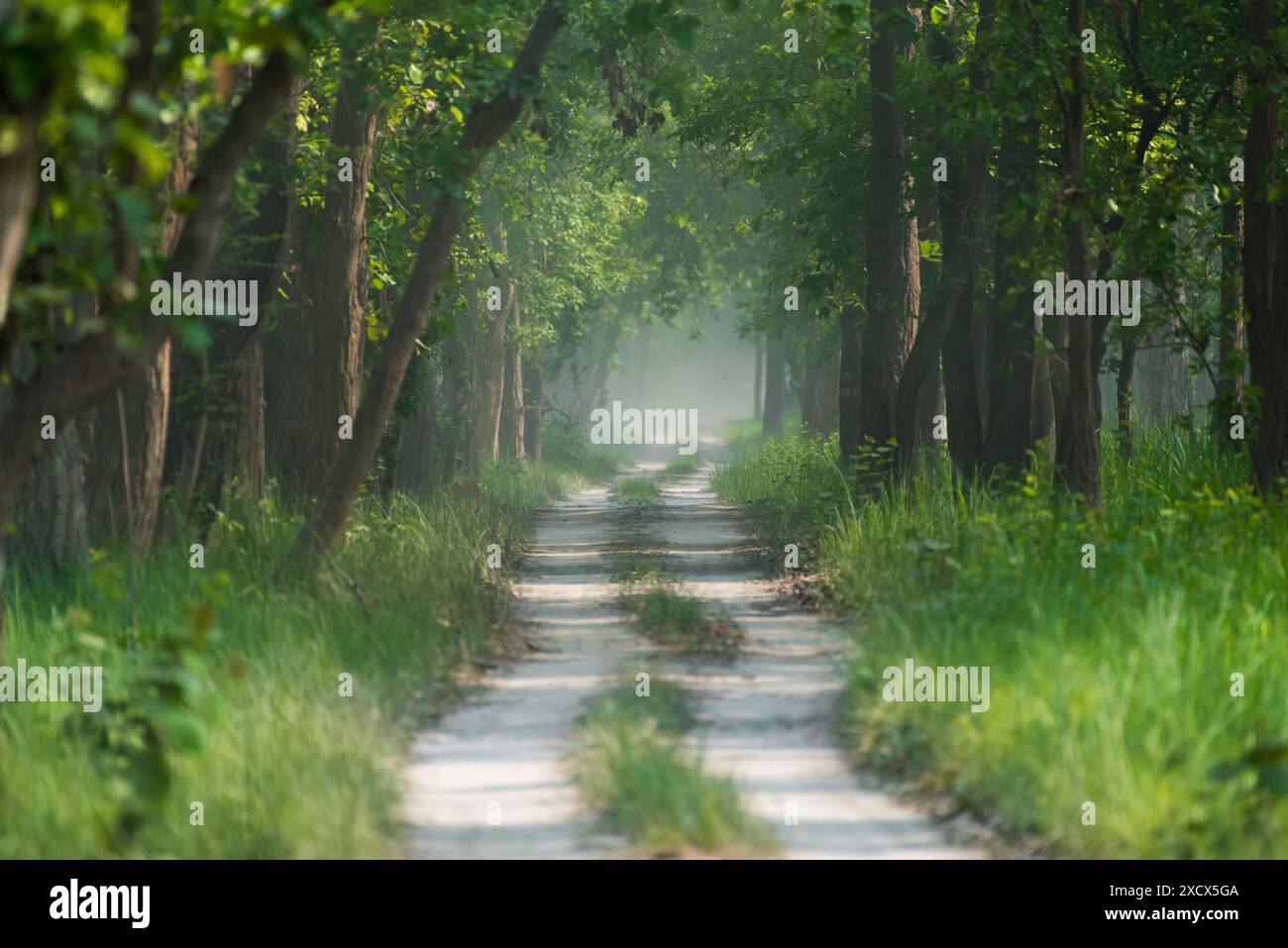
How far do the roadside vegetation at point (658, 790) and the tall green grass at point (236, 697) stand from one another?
2.97 ft

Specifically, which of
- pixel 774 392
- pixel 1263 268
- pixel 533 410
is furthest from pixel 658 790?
pixel 774 392

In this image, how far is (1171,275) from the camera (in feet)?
45.0

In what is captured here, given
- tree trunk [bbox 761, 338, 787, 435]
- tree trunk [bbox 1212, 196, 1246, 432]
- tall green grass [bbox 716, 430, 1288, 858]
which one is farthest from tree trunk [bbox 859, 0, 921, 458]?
tree trunk [bbox 761, 338, 787, 435]

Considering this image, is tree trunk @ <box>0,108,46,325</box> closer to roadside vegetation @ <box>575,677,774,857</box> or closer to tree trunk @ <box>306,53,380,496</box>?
roadside vegetation @ <box>575,677,774,857</box>

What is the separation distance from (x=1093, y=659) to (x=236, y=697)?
Answer: 159 inches

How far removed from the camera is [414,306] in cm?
1260

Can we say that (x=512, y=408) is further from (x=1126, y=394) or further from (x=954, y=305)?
(x=954, y=305)

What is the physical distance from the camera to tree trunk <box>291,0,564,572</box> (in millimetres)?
12234

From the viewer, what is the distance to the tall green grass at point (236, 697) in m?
6.12

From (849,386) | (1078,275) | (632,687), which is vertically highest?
(1078,275)
